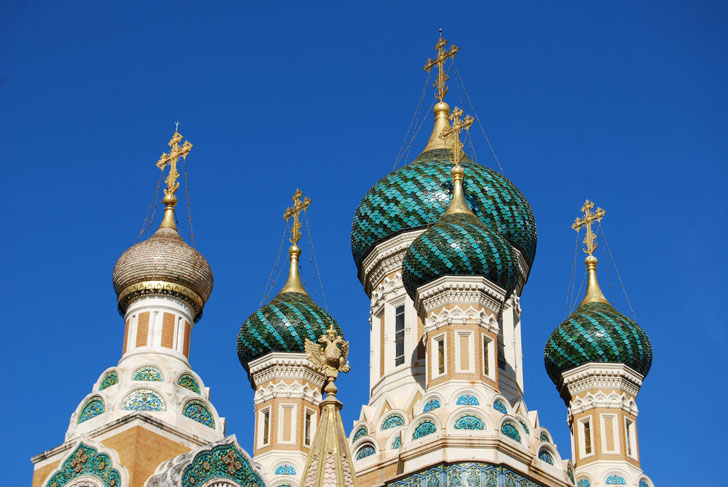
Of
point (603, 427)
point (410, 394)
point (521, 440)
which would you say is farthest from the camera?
point (603, 427)

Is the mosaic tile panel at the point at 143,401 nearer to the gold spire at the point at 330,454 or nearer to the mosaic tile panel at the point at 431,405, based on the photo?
the mosaic tile panel at the point at 431,405

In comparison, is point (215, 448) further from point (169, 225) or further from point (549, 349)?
point (549, 349)

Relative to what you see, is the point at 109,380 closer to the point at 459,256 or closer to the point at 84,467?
the point at 84,467

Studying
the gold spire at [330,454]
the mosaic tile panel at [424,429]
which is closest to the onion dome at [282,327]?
the mosaic tile panel at [424,429]

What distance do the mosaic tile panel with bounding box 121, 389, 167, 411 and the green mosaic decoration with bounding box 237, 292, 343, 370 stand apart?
12.0ft

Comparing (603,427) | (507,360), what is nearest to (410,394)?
(507,360)

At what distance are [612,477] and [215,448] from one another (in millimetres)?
6043

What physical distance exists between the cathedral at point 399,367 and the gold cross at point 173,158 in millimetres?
21

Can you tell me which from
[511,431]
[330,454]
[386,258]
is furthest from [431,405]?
[330,454]

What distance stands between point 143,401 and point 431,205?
5.35 m

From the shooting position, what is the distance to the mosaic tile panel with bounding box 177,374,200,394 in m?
15.8

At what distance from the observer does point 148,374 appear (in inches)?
619

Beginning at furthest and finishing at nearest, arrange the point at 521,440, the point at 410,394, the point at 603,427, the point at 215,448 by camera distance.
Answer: the point at 603,427 → the point at 410,394 → the point at 521,440 → the point at 215,448

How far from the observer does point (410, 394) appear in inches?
691
